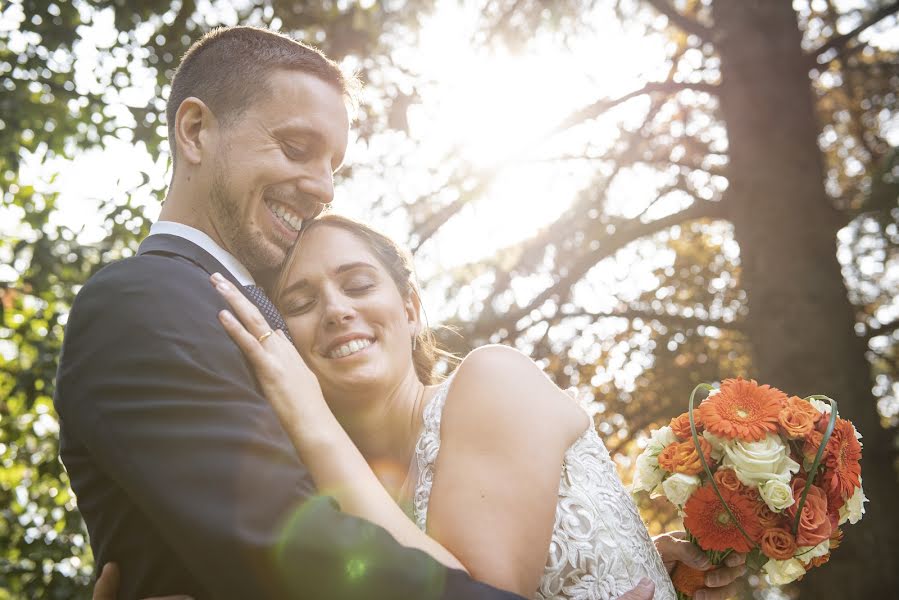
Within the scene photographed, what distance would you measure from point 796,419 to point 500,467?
3.58 feet

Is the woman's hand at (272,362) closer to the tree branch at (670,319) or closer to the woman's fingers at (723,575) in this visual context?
the woman's fingers at (723,575)

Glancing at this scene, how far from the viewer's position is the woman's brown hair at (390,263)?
3.15 metres

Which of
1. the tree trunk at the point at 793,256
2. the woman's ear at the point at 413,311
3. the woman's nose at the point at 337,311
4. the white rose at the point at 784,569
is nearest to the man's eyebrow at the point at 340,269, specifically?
the woman's nose at the point at 337,311

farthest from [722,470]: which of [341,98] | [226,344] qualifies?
[341,98]

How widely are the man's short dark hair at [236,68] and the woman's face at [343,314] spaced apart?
25.0 inches

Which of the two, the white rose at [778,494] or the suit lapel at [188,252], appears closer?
the suit lapel at [188,252]

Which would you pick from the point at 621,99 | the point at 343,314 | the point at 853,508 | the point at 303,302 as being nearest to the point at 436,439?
the point at 343,314

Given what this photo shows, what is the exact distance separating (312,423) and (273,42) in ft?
5.00

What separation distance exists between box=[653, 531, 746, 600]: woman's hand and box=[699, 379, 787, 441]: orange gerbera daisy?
54cm

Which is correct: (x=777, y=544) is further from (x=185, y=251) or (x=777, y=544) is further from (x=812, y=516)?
(x=185, y=251)

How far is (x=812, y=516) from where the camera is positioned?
259 cm

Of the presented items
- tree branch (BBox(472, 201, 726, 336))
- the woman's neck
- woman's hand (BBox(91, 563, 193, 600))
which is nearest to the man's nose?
the woman's neck

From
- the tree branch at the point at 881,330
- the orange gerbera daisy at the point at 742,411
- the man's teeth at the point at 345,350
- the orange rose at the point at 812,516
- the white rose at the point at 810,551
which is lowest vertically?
the tree branch at the point at 881,330

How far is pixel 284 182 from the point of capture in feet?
9.19
